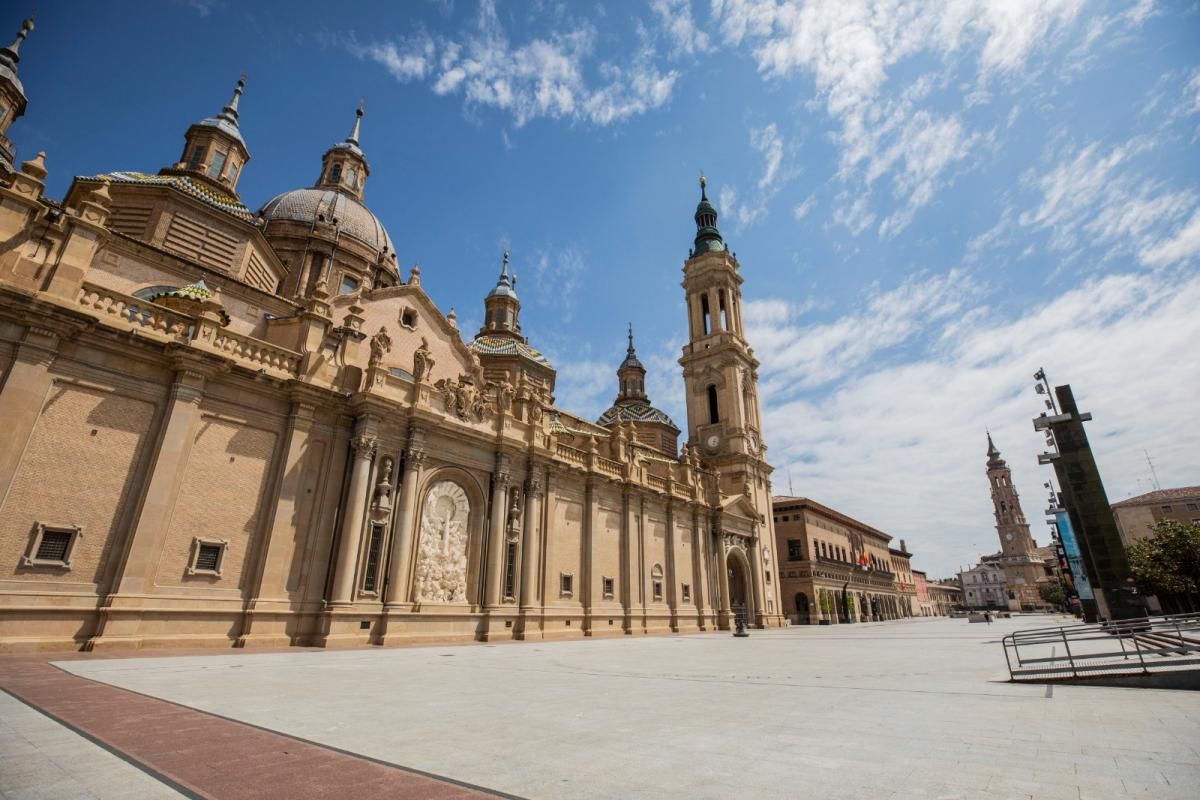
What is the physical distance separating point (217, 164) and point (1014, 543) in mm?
163959

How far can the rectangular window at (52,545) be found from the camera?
13.7m

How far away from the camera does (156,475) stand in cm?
1570

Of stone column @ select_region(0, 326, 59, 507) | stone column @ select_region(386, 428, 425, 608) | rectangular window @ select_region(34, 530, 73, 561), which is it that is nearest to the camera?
stone column @ select_region(0, 326, 59, 507)

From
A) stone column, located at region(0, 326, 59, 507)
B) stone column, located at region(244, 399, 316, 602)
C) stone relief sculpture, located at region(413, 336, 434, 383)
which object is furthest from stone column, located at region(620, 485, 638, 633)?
stone column, located at region(0, 326, 59, 507)

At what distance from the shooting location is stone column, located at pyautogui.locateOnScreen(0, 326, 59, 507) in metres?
13.5

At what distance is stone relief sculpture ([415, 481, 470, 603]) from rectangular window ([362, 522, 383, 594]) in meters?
1.86

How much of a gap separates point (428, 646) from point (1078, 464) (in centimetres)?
2416

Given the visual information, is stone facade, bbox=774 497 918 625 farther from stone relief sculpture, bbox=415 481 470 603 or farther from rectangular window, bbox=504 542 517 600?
stone relief sculpture, bbox=415 481 470 603

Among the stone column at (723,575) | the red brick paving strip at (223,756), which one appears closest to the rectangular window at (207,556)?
the red brick paving strip at (223,756)

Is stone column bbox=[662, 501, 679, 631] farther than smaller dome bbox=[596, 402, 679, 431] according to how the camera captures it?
No

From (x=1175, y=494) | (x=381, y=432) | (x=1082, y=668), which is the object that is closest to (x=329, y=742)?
(x=1082, y=668)

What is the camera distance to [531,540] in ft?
87.9

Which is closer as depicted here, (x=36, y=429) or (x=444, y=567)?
(x=36, y=429)

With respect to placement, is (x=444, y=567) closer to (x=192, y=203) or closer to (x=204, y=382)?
(x=204, y=382)
